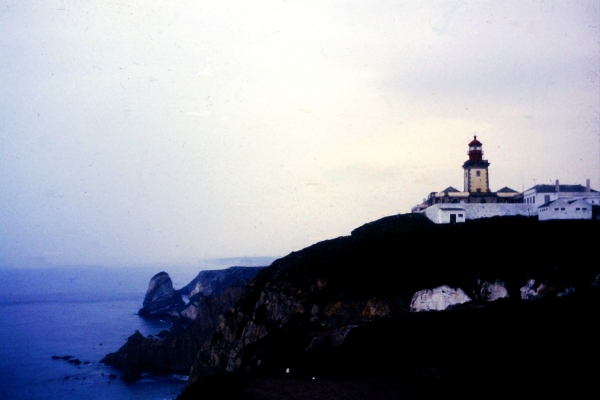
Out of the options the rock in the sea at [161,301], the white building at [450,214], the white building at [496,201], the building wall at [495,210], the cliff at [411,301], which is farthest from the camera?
the rock in the sea at [161,301]

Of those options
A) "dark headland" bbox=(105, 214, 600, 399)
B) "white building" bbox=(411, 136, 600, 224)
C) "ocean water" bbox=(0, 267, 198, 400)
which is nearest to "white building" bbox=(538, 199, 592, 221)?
"white building" bbox=(411, 136, 600, 224)

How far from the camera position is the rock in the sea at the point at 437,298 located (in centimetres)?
3025

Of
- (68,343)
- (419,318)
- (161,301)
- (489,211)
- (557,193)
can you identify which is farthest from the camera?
(161,301)

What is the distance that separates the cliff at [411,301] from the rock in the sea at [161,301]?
73397mm

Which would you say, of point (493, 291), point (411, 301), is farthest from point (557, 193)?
point (411, 301)

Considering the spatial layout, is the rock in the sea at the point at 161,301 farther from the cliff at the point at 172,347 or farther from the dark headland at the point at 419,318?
the dark headland at the point at 419,318

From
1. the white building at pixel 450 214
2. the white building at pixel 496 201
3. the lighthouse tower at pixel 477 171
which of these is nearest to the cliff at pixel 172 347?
the white building at pixel 450 214

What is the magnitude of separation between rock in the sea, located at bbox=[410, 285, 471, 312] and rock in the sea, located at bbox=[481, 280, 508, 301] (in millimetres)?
979

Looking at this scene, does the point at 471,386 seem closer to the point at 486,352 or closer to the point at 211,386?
the point at 486,352

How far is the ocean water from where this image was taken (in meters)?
48.3

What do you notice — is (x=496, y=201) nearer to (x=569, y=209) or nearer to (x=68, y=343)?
(x=569, y=209)

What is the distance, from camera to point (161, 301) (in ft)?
361

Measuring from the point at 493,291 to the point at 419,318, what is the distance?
883 cm

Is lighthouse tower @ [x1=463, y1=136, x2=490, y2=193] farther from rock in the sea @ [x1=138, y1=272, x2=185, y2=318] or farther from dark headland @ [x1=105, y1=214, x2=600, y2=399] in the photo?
rock in the sea @ [x1=138, y1=272, x2=185, y2=318]
